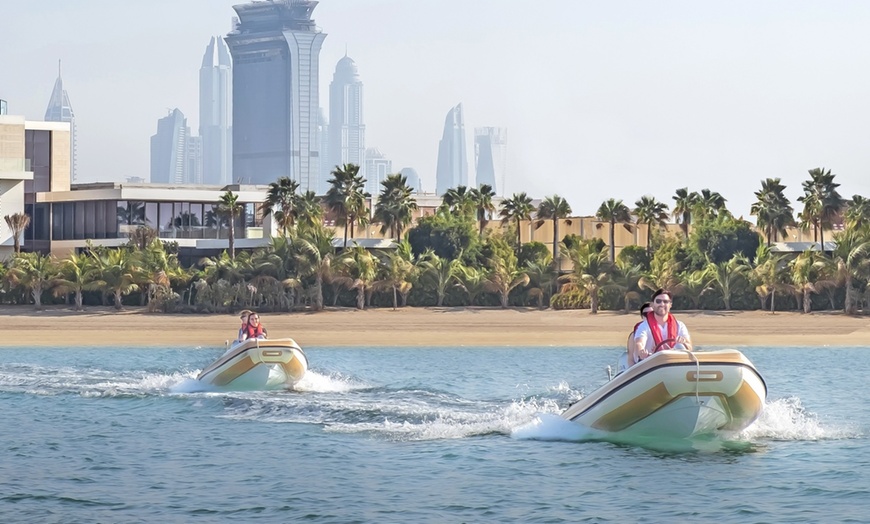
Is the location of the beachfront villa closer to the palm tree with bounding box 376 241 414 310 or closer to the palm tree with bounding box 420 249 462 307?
the palm tree with bounding box 376 241 414 310

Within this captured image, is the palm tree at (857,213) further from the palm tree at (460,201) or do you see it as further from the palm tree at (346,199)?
the palm tree at (346,199)

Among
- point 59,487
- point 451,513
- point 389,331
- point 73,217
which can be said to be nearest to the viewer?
point 451,513

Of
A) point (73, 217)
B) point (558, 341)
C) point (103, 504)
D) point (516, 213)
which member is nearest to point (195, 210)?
point (73, 217)

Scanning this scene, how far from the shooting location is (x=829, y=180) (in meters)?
64.1

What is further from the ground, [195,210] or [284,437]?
[195,210]

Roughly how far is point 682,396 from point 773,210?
162ft

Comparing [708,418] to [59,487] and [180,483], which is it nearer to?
[180,483]

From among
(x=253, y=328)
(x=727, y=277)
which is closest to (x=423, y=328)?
(x=727, y=277)

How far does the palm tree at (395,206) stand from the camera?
68.8 m

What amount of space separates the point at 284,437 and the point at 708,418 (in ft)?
22.7

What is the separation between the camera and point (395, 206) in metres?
68.9

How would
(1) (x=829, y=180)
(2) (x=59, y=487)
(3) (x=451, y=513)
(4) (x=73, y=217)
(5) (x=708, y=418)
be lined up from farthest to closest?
(4) (x=73, y=217)
(1) (x=829, y=180)
(5) (x=708, y=418)
(2) (x=59, y=487)
(3) (x=451, y=513)

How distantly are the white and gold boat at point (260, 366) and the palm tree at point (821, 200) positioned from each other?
3957 centimetres

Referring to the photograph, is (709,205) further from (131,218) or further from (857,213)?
(131,218)
